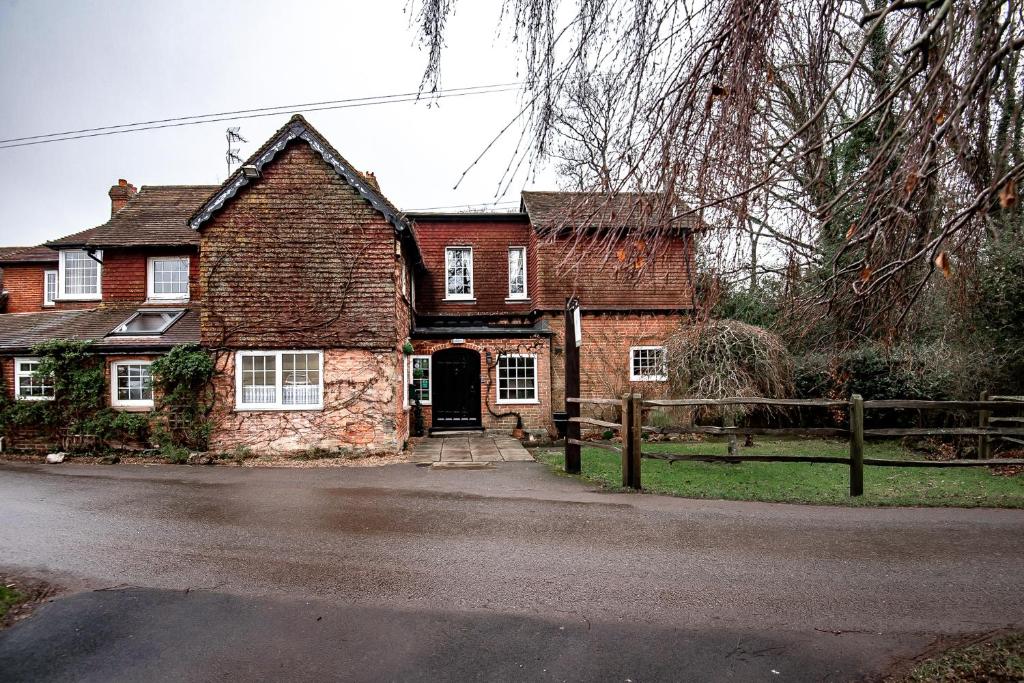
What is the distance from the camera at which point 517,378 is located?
1948 cm

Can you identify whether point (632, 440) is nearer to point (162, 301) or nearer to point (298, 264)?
point (298, 264)

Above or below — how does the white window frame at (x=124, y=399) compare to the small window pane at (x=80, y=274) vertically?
below

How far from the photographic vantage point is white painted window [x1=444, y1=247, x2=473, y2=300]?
21.7 metres

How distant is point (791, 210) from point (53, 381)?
17640mm

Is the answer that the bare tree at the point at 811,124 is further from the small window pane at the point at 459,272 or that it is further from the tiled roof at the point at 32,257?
the tiled roof at the point at 32,257

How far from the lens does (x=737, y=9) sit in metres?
3.29

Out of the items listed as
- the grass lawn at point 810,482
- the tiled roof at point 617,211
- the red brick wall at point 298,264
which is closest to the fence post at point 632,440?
the grass lawn at point 810,482

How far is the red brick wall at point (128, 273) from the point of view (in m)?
18.5

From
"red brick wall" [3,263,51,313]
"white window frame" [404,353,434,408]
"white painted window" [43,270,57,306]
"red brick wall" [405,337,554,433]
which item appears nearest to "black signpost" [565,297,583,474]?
"white window frame" [404,353,434,408]

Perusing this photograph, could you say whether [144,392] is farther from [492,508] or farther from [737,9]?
[737,9]

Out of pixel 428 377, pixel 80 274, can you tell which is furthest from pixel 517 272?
pixel 80 274

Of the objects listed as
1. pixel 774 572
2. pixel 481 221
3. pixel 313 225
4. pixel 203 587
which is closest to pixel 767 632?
pixel 774 572

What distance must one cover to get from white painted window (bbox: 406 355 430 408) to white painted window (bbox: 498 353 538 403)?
2.24 meters

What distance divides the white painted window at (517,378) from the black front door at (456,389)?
1.06 metres
